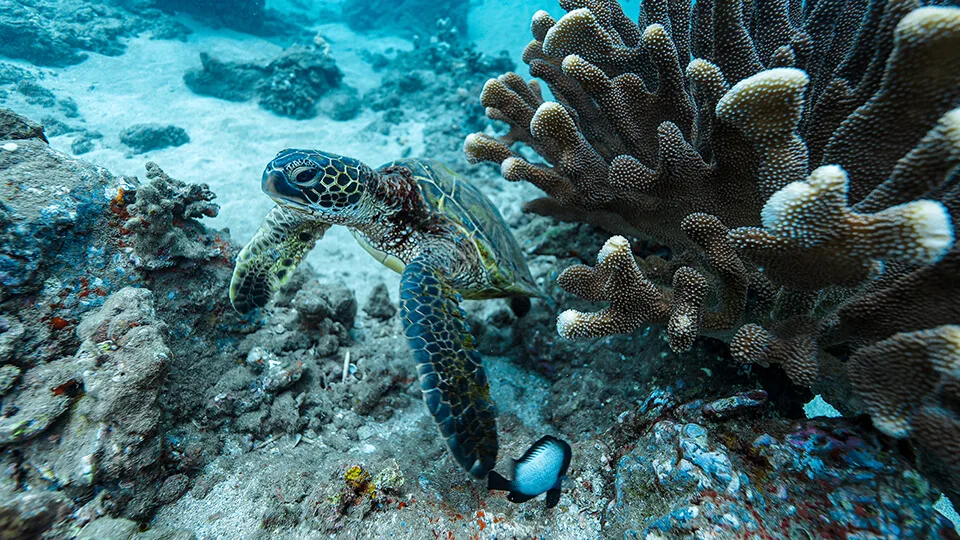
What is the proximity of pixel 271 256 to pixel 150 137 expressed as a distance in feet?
22.7

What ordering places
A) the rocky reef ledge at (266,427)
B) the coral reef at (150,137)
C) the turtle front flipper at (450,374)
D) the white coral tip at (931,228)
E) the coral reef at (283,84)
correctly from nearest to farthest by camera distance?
the white coral tip at (931,228)
the rocky reef ledge at (266,427)
the turtle front flipper at (450,374)
the coral reef at (150,137)
the coral reef at (283,84)

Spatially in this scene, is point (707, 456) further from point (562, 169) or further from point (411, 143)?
point (411, 143)

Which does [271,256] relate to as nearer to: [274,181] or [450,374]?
[274,181]

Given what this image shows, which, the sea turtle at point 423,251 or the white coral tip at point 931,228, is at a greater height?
the white coral tip at point 931,228

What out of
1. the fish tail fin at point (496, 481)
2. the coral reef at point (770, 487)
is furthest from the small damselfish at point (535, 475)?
the coral reef at point (770, 487)

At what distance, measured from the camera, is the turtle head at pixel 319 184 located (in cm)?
246

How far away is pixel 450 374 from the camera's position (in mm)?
1988

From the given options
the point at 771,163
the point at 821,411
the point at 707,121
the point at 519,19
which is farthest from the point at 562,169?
the point at 519,19

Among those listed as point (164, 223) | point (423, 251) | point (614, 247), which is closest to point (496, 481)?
point (614, 247)

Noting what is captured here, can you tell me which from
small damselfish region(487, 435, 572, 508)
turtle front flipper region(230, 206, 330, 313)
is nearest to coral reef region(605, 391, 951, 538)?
small damselfish region(487, 435, 572, 508)

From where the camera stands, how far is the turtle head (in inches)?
96.7

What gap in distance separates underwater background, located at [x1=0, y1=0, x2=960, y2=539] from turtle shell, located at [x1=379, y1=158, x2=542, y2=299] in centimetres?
38

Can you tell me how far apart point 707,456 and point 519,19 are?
27.9 meters

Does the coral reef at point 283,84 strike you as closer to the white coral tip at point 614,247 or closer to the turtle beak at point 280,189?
the turtle beak at point 280,189
